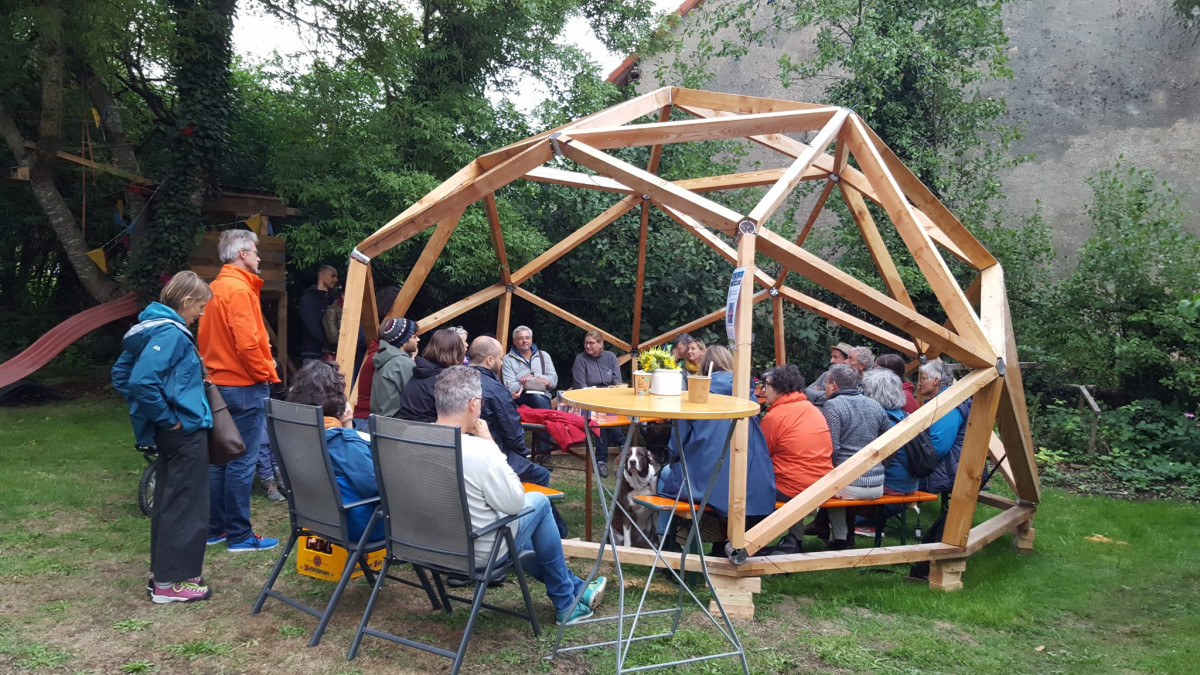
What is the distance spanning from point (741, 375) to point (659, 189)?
1210 mm

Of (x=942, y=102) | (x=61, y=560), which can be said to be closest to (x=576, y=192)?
(x=942, y=102)

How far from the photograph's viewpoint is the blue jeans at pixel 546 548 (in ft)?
12.4

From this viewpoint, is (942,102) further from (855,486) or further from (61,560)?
(61,560)

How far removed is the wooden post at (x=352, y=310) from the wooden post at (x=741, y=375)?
Answer: 2712 mm

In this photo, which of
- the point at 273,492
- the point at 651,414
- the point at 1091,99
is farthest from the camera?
the point at 1091,99

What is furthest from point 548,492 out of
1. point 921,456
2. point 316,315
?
point 316,315

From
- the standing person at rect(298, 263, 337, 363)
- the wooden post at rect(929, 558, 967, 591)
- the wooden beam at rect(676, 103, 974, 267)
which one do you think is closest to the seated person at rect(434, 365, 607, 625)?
the wooden post at rect(929, 558, 967, 591)

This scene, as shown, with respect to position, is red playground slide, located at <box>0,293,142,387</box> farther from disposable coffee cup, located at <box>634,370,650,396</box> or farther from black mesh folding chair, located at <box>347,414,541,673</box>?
disposable coffee cup, located at <box>634,370,650,396</box>

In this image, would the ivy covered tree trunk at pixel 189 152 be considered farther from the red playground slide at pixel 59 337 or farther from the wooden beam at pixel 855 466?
the wooden beam at pixel 855 466

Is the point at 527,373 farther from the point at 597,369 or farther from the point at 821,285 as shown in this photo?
the point at 821,285

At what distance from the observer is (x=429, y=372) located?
17.9ft

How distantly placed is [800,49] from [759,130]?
9.39 m

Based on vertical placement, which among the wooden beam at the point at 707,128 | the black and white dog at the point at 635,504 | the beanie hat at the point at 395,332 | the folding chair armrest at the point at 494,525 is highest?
the wooden beam at the point at 707,128

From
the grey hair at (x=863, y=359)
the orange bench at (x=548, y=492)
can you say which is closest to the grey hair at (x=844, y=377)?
the grey hair at (x=863, y=359)
